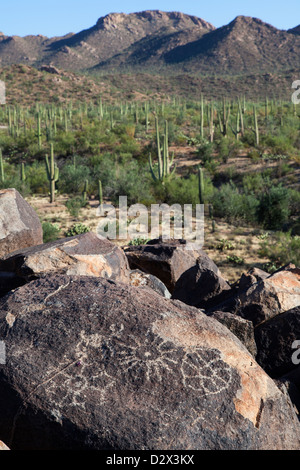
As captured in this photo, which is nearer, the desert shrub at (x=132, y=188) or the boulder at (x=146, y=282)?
the boulder at (x=146, y=282)

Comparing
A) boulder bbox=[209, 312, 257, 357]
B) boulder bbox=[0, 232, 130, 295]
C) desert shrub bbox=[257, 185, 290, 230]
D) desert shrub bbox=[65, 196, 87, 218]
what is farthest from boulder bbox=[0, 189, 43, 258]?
desert shrub bbox=[257, 185, 290, 230]

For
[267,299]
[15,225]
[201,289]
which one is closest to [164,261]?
[201,289]

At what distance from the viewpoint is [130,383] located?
2820mm

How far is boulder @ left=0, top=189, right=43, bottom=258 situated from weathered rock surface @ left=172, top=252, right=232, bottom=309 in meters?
2.27

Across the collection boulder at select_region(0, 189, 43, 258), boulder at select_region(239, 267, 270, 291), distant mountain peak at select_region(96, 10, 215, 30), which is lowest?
boulder at select_region(239, 267, 270, 291)

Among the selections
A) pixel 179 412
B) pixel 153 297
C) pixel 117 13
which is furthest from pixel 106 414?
pixel 117 13

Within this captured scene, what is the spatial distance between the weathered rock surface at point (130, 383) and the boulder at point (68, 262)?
58.4 inches

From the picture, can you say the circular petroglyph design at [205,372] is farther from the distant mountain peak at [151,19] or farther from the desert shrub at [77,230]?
the distant mountain peak at [151,19]

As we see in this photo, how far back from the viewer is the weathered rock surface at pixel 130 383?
2627 mm

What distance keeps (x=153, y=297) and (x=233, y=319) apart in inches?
34.8

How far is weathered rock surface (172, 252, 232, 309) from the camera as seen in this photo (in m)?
5.94

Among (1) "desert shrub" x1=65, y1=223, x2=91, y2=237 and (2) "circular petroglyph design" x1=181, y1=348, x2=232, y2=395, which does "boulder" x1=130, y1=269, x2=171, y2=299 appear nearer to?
(2) "circular petroglyph design" x1=181, y1=348, x2=232, y2=395

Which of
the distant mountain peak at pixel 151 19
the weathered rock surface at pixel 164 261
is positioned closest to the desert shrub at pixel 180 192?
the weathered rock surface at pixel 164 261

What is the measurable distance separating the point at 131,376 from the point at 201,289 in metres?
3.34
